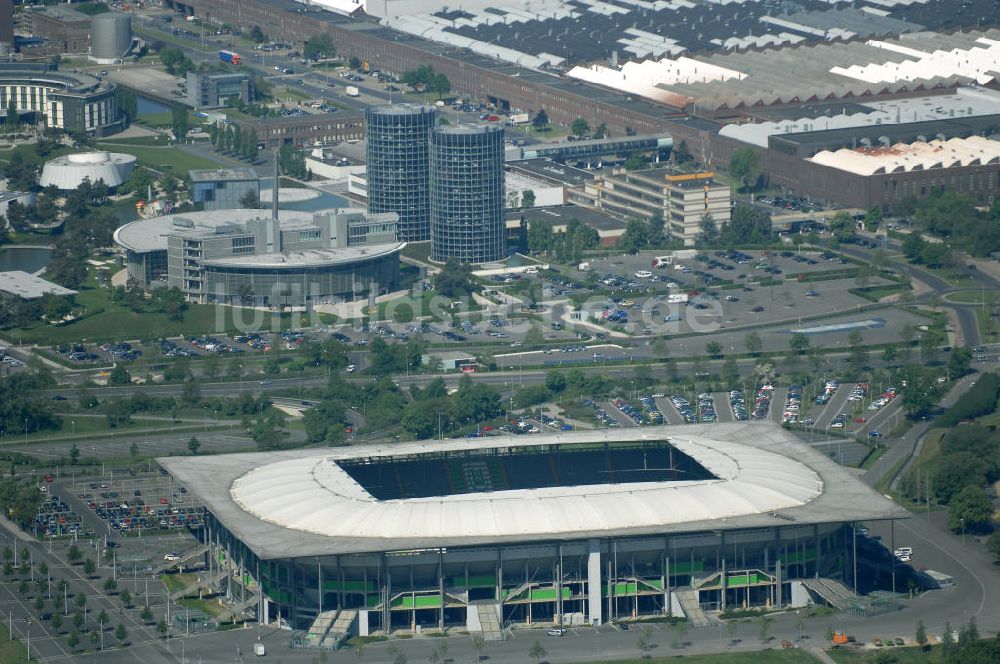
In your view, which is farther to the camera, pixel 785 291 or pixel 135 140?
pixel 135 140

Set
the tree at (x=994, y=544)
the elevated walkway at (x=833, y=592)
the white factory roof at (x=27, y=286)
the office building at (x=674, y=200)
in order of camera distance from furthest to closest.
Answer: the office building at (x=674, y=200) → the white factory roof at (x=27, y=286) → the tree at (x=994, y=544) → the elevated walkway at (x=833, y=592)

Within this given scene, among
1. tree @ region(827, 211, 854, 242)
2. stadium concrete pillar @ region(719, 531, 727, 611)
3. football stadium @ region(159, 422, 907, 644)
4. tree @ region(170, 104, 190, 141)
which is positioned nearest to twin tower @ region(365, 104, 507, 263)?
tree @ region(827, 211, 854, 242)

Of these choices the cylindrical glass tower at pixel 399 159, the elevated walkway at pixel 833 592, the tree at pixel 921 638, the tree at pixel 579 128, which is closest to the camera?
the tree at pixel 921 638

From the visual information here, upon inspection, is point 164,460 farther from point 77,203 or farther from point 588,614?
point 77,203

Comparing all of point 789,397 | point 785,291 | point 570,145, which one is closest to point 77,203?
point 570,145

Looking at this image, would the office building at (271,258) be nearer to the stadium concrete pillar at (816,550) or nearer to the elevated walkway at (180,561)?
the elevated walkway at (180,561)

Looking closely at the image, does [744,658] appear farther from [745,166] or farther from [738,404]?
[745,166]

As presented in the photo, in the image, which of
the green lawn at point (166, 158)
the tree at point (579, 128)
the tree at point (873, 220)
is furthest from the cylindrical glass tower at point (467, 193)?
the tree at point (579, 128)
